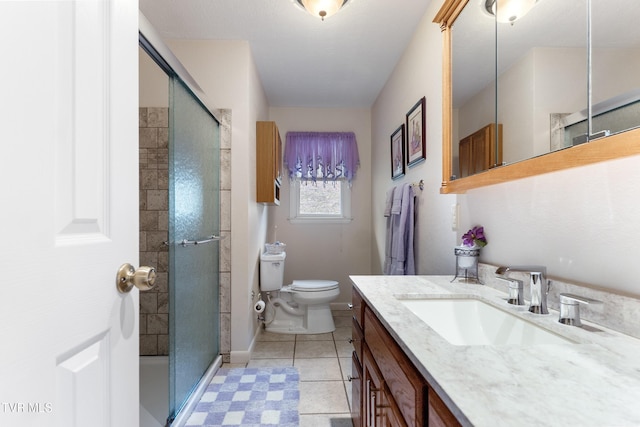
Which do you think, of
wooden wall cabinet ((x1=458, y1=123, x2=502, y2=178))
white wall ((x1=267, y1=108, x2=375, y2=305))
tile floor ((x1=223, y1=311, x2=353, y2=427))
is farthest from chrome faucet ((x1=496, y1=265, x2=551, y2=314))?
white wall ((x1=267, y1=108, x2=375, y2=305))

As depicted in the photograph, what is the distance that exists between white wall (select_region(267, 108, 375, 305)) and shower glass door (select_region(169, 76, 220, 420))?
4.62 ft

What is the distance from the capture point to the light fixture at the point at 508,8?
1.01 meters

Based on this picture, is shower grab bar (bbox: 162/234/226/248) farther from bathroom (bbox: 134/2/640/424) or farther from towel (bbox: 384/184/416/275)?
towel (bbox: 384/184/416/275)

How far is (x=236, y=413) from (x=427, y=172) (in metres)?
1.78

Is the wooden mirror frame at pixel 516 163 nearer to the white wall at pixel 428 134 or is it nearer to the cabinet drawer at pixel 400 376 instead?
the white wall at pixel 428 134

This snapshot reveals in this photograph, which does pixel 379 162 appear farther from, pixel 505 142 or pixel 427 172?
pixel 505 142

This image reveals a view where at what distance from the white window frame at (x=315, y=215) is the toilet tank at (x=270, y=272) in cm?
89

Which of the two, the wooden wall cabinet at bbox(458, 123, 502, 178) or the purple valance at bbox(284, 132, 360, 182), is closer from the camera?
the wooden wall cabinet at bbox(458, 123, 502, 178)

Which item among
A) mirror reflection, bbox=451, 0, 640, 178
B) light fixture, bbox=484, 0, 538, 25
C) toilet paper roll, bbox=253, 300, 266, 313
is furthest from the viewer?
toilet paper roll, bbox=253, 300, 266, 313

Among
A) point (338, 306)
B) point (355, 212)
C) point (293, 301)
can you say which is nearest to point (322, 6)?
point (355, 212)

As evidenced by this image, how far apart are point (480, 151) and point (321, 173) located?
2.35 m

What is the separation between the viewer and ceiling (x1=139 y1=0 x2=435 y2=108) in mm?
1901

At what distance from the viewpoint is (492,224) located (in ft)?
4.21

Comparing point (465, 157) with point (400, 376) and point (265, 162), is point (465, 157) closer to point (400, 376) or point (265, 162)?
point (400, 376)
